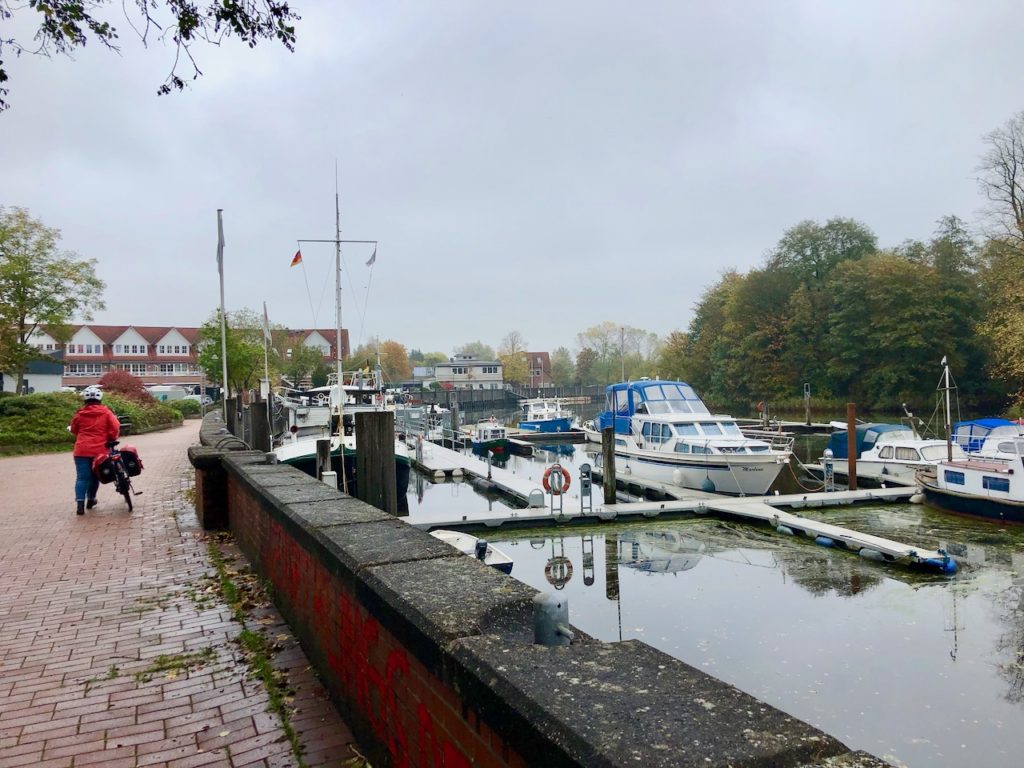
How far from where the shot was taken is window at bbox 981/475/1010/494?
17716mm

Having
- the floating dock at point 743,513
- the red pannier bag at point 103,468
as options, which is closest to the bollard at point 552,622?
the red pannier bag at point 103,468

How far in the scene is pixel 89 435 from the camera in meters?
9.73

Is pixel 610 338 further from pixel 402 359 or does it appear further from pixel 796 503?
pixel 796 503

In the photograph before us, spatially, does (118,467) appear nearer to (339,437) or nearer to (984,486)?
(339,437)

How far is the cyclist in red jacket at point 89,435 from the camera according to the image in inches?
383

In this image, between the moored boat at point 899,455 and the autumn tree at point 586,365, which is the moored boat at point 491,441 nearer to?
the moored boat at point 899,455

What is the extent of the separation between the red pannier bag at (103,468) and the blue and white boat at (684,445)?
1689 centimetres

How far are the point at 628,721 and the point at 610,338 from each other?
128959 mm

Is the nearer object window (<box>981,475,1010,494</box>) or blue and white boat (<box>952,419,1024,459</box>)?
window (<box>981,475,1010,494</box>)

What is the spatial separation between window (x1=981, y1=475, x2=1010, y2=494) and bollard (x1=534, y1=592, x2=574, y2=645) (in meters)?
19.2

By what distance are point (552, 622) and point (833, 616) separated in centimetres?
1045

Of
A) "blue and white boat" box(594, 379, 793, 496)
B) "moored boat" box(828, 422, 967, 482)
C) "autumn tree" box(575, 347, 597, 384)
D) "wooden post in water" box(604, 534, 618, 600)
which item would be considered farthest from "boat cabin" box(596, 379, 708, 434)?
"autumn tree" box(575, 347, 597, 384)

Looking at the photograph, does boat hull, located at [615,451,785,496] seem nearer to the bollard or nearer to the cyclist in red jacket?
the cyclist in red jacket

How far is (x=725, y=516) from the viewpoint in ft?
60.3
